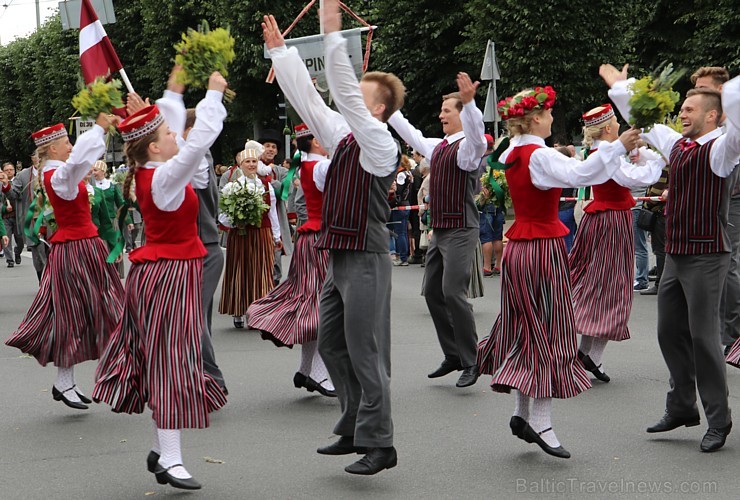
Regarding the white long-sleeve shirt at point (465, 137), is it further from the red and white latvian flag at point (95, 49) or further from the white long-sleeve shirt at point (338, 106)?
the red and white latvian flag at point (95, 49)

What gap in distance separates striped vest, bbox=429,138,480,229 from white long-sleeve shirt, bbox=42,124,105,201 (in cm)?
262

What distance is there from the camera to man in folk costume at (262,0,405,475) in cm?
532

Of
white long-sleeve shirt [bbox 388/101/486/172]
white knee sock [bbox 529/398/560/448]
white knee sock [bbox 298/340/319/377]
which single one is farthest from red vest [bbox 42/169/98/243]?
white knee sock [bbox 529/398/560/448]

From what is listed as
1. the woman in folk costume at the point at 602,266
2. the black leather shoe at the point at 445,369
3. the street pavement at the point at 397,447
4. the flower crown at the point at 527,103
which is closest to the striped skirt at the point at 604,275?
the woman in folk costume at the point at 602,266

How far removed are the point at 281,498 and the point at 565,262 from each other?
2.08 m

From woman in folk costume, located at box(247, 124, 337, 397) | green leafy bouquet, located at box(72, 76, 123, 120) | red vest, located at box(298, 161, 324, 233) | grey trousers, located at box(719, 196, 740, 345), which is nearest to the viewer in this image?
green leafy bouquet, located at box(72, 76, 123, 120)

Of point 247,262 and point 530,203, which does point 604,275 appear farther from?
point 247,262

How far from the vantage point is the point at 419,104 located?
104 ft

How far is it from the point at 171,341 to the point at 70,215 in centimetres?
237

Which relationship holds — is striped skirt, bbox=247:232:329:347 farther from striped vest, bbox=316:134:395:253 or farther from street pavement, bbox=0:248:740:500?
striped vest, bbox=316:134:395:253

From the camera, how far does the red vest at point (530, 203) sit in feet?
19.8

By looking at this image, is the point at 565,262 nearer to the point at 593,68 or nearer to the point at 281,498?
the point at 281,498

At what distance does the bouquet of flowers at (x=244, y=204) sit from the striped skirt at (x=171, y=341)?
18.6ft

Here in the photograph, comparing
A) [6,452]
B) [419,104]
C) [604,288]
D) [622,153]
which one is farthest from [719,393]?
[419,104]
